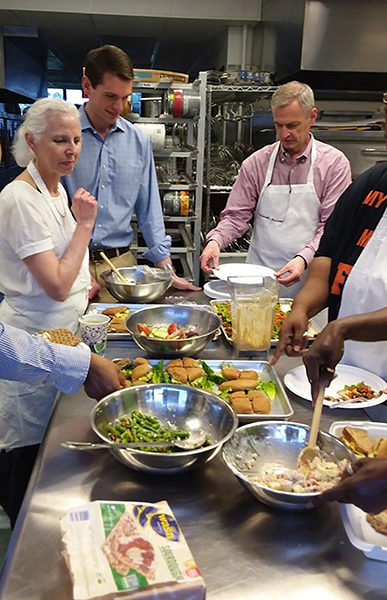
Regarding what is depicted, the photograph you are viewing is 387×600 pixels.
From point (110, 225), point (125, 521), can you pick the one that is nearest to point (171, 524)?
point (125, 521)

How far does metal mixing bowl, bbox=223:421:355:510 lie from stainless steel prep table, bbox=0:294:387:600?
5cm

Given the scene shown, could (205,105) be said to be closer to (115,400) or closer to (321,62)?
(321,62)

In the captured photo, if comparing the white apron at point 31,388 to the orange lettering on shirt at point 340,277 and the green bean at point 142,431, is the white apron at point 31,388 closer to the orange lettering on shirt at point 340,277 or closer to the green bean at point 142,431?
the green bean at point 142,431

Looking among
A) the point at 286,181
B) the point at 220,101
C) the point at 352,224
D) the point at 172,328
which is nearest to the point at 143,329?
the point at 172,328

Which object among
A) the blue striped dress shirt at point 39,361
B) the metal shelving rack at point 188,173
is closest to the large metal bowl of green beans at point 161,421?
the blue striped dress shirt at point 39,361

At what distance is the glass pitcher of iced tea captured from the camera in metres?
1.86

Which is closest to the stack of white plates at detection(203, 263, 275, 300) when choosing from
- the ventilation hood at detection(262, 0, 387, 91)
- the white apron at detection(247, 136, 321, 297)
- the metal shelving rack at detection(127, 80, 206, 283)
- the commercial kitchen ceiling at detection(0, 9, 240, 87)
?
the white apron at detection(247, 136, 321, 297)

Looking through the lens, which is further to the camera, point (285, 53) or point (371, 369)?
point (285, 53)

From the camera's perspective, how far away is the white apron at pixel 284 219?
3.09m

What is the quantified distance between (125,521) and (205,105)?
371 cm

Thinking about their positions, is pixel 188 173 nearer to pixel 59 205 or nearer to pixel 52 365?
pixel 59 205

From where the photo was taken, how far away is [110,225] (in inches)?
117

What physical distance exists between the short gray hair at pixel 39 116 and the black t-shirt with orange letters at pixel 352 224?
1117 millimetres

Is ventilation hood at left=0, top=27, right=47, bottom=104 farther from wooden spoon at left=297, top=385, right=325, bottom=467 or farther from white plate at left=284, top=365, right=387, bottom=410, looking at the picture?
wooden spoon at left=297, top=385, right=325, bottom=467
